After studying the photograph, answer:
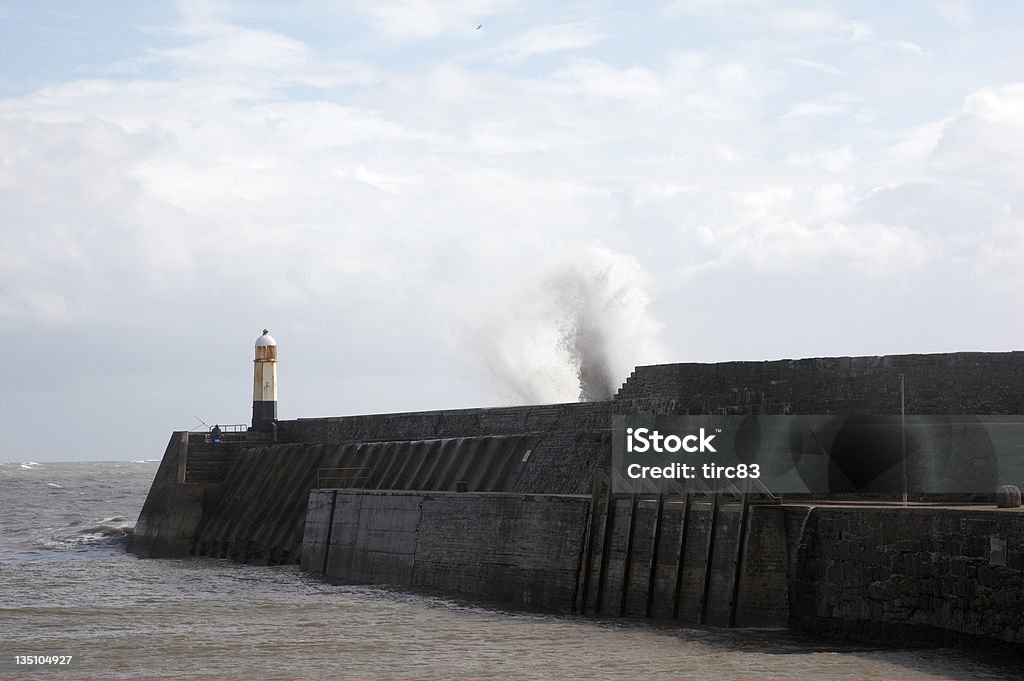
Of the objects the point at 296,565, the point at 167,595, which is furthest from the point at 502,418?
the point at 167,595

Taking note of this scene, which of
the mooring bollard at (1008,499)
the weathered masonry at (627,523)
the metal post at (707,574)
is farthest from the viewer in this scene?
the metal post at (707,574)

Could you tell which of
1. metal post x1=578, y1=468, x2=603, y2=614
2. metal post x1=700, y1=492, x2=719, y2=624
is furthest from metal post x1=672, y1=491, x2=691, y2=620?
metal post x1=578, y1=468, x2=603, y2=614

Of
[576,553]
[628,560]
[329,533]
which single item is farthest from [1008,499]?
[329,533]

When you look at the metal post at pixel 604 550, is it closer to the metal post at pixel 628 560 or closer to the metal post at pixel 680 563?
the metal post at pixel 628 560

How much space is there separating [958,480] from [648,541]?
5.66 metres

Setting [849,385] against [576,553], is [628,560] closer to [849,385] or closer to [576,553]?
[576,553]

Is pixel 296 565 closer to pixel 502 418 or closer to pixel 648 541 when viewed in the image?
pixel 502 418

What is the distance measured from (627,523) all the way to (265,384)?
22205 millimetres

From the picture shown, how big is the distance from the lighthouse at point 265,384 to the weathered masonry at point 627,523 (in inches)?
91.9

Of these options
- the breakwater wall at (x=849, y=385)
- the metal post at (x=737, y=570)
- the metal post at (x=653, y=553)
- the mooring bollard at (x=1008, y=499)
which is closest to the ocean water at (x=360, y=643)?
the metal post at (x=737, y=570)

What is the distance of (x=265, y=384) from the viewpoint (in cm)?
4038

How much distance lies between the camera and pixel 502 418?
29.8m

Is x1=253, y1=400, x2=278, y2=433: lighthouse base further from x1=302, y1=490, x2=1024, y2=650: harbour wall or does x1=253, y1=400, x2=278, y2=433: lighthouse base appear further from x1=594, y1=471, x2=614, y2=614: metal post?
x1=594, y1=471, x2=614, y2=614: metal post

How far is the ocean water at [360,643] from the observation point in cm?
1562
